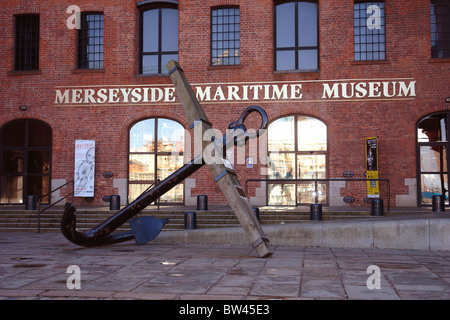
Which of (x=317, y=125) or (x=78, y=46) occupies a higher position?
(x=78, y=46)

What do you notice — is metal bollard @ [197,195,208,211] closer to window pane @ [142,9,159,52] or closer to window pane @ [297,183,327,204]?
window pane @ [297,183,327,204]

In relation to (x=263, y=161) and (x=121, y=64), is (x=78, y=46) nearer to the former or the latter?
(x=121, y=64)

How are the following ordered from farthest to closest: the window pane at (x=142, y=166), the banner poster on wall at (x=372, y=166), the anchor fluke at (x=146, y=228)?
the window pane at (x=142, y=166)
the banner poster on wall at (x=372, y=166)
the anchor fluke at (x=146, y=228)

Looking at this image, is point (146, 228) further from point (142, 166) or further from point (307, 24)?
point (307, 24)

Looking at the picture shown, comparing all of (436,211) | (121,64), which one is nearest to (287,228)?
(436,211)

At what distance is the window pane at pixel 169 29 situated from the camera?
672 inches

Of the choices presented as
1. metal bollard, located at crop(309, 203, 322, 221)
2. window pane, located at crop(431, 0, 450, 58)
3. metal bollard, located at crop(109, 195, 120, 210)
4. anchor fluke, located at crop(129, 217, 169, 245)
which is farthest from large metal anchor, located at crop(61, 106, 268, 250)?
window pane, located at crop(431, 0, 450, 58)

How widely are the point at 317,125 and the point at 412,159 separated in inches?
130

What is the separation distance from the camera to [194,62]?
53.9 feet

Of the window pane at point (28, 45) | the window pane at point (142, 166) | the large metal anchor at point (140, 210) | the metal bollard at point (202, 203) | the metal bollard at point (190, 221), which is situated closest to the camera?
the large metal anchor at point (140, 210)

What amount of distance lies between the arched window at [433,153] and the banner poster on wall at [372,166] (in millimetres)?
1654

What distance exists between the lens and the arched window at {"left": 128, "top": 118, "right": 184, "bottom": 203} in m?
16.6

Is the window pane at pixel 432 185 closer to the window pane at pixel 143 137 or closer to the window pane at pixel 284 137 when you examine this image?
the window pane at pixel 284 137

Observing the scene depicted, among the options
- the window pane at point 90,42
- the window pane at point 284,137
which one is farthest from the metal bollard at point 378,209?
the window pane at point 90,42
